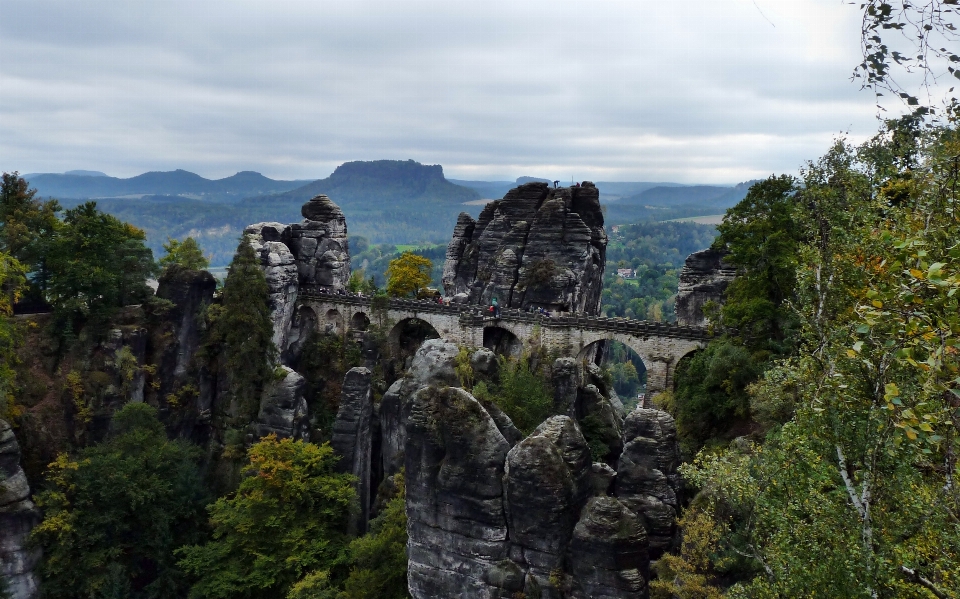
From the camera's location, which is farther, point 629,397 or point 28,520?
point 629,397

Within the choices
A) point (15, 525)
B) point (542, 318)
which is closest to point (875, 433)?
point (542, 318)

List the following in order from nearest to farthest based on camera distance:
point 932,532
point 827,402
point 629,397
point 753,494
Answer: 1. point 932,532
2. point 827,402
3. point 753,494
4. point 629,397

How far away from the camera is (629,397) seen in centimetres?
12144

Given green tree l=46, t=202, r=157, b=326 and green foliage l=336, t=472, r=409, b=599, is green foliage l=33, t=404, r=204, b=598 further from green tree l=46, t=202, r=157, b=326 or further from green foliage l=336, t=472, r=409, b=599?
green foliage l=336, t=472, r=409, b=599

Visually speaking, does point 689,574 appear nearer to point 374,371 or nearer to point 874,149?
point 874,149

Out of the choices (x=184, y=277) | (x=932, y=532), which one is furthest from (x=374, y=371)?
(x=932, y=532)

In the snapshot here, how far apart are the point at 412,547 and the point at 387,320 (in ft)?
78.5

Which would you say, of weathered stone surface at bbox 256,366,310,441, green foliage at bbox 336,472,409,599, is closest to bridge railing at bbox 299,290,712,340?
weathered stone surface at bbox 256,366,310,441

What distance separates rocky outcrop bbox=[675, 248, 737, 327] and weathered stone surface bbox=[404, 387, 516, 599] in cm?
2497

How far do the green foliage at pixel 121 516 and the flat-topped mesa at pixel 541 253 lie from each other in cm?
2230

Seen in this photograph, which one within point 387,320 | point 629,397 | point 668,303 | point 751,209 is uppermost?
point 751,209

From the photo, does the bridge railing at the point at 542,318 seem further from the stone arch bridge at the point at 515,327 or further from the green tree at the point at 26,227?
the green tree at the point at 26,227

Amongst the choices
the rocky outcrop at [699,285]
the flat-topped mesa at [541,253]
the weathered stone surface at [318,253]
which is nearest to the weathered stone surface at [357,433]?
the flat-topped mesa at [541,253]

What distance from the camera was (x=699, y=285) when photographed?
42.7 metres
